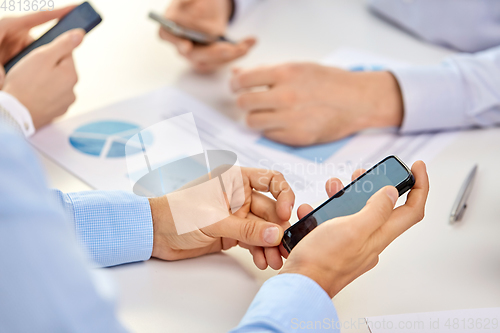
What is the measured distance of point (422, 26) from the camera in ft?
3.12

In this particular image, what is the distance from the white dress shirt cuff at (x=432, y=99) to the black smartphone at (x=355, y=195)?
276 millimetres

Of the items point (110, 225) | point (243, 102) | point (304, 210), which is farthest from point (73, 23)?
point (304, 210)

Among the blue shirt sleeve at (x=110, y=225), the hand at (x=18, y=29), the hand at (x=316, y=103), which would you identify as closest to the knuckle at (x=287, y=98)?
the hand at (x=316, y=103)

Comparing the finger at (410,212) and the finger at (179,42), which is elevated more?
the finger at (179,42)

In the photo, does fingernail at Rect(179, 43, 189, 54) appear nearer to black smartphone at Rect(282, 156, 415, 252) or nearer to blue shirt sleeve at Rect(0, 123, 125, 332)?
black smartphone at Rect(282, 156, 415, 252)

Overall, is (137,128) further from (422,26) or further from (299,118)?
(422,26)

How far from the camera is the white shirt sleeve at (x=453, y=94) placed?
721mm

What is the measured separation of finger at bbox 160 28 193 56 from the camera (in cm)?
88

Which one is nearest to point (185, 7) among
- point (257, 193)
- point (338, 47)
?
point (338, 47)

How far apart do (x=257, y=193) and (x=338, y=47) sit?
55cm

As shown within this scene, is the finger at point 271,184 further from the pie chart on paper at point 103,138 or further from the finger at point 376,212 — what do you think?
the pie chart on paper at point 103,138

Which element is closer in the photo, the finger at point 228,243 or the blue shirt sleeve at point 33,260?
the blue shirt sleeve at point 33,260

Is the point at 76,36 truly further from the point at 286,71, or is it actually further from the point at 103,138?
the point at 286,71

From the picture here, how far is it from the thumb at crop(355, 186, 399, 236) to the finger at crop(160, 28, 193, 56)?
58cm
